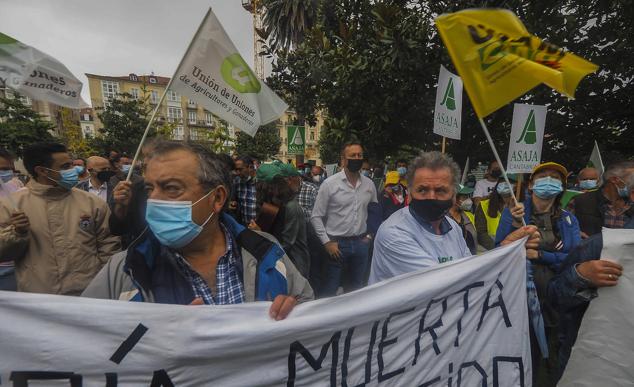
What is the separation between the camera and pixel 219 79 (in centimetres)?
264

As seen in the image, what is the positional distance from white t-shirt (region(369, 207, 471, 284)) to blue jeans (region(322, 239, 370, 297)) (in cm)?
186

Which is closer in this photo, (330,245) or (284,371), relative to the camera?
(284,371)

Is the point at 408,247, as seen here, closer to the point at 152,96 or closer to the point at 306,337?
the point at 306,337

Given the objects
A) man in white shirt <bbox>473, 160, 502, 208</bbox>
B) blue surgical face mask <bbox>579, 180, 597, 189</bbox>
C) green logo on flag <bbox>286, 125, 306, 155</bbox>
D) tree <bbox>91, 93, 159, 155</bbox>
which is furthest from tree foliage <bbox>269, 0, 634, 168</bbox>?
tree <bbox>91, 93, 159, 155</bbox>

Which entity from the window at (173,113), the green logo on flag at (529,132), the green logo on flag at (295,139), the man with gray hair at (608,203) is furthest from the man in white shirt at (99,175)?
the window at (173,113)

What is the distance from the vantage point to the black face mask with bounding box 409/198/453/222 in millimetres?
2115

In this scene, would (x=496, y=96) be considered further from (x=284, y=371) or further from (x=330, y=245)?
(x=330, y=245)

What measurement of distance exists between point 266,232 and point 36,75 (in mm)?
2051

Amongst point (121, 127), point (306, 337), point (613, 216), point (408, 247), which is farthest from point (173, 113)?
point (306, 337)

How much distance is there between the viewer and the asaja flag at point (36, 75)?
2.43 m

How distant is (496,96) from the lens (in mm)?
2088

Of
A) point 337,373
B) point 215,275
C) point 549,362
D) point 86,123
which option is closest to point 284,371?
point 337,373

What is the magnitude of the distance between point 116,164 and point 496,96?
7.37m

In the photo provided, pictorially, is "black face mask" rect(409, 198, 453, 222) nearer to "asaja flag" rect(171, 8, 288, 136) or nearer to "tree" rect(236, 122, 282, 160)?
"asaja flag" rect(171, 8, 288, 136)
